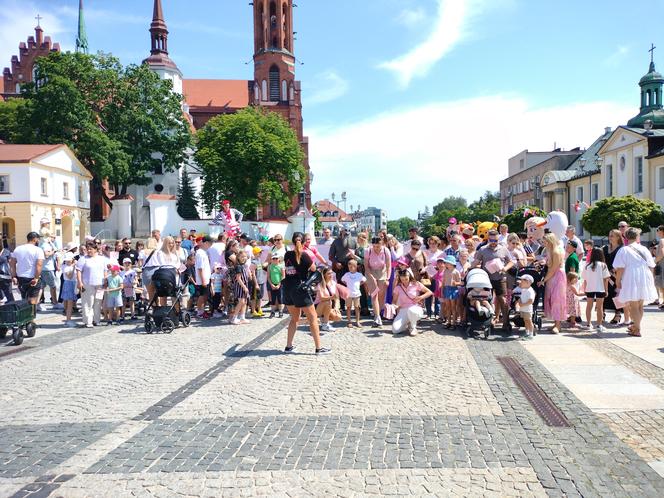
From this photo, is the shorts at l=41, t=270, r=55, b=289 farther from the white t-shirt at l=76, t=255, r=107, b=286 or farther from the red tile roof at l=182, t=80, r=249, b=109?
the red tile roof at l=182, t=80, r=249, b=109

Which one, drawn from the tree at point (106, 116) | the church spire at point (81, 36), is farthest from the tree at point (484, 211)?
the church spire at point (81, 36)

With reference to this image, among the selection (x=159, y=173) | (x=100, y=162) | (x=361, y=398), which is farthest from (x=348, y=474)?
(x=159, y=173)

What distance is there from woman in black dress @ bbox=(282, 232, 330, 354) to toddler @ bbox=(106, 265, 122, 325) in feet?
18.2

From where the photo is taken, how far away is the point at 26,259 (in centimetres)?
1168

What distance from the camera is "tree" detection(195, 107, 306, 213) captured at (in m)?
54.4

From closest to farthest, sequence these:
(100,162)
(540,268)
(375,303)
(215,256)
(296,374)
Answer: (296,374)
(540,268)
(375,303)
(215,256)
(100,162)

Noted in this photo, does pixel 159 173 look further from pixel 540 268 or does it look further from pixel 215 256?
pixel 540 268

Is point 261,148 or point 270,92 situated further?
point 270,92

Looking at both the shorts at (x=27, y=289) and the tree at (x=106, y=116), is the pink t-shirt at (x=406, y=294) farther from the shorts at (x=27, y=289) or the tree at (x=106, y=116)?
the tree at (x=106, y=116)

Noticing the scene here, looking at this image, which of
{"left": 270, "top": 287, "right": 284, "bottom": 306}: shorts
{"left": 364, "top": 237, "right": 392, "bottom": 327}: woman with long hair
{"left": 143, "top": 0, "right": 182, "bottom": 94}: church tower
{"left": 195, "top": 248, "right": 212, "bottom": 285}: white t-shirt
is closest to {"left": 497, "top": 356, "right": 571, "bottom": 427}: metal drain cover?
{"left": 364, "top": 237, "right": 392, "bottom": 327}: woman with long hair

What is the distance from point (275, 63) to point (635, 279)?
246ft

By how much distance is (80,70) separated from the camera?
48938 mm

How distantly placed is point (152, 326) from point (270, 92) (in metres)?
72.8

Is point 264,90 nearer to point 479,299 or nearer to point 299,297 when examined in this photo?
point 479,299
